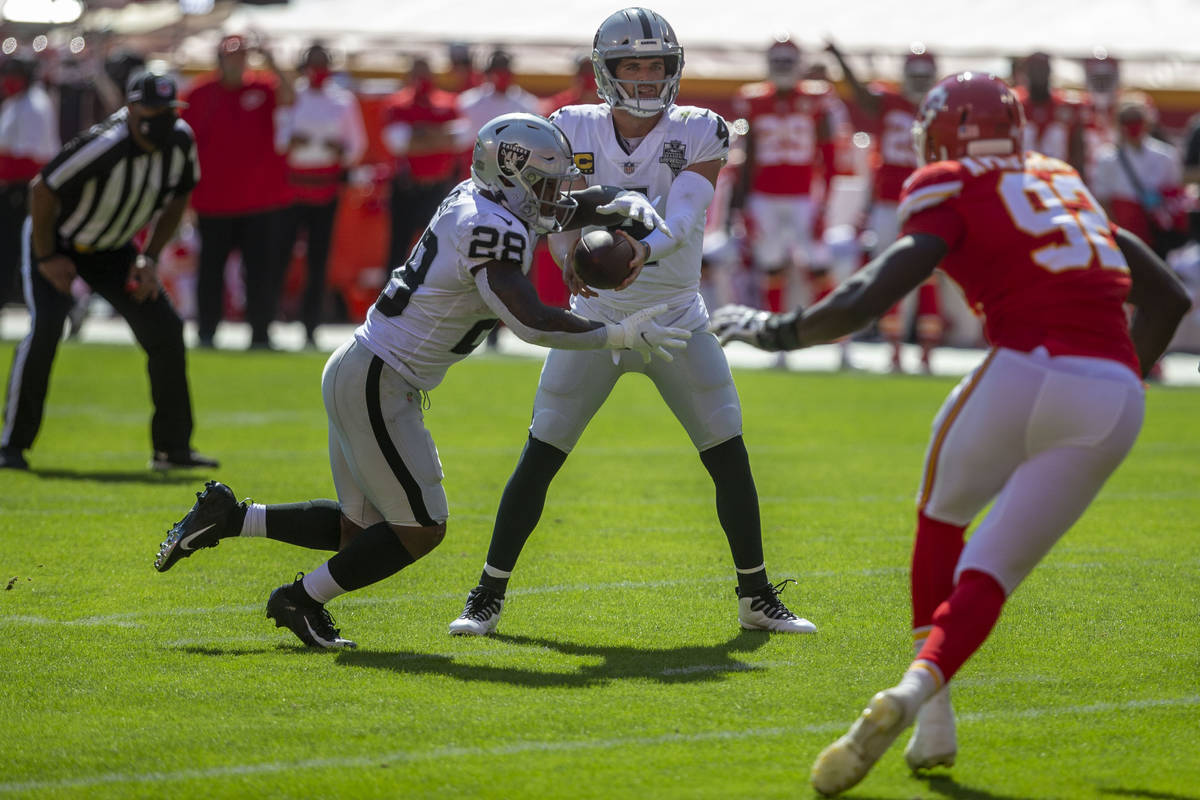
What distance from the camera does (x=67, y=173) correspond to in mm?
8039

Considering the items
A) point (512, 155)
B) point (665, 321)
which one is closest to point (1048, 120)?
point (665, 321)

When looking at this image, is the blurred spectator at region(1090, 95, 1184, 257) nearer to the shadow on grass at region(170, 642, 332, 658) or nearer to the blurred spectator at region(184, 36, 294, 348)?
the blurred spectator at region(184, 36, 294, 348)

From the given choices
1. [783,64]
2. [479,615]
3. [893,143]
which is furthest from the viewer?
[783,64]

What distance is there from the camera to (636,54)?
212 inches

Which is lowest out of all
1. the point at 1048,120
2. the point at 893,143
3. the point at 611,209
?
the point at 893,143

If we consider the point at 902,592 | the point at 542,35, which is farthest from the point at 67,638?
the point at 542,35

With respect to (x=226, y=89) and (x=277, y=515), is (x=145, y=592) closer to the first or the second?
(x=277, y=515)

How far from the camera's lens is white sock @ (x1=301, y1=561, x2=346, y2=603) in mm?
5008

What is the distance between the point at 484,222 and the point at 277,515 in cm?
120

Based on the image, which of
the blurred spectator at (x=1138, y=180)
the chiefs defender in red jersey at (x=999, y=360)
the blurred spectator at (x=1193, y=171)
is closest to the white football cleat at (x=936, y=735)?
the chiefs defender in red jersey at (x=999, y=360)

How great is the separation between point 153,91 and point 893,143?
7.00m

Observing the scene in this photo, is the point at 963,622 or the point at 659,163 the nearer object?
the point at 963,622

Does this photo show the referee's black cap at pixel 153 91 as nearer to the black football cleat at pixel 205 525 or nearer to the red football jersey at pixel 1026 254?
the black football cleat at pixel 205 525

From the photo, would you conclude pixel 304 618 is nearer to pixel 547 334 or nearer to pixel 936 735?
pixel 547 334
